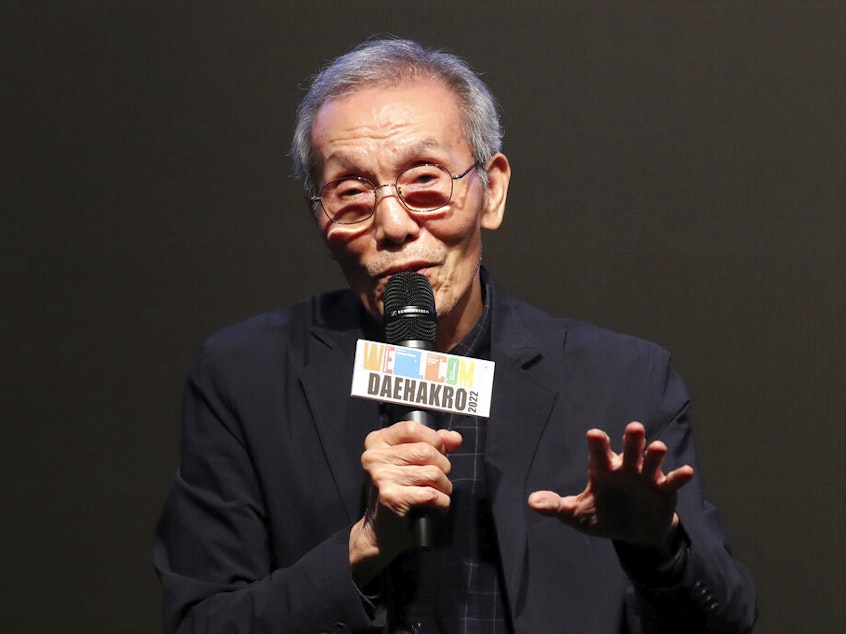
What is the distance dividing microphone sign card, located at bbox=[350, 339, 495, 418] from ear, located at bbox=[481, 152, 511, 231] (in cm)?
68

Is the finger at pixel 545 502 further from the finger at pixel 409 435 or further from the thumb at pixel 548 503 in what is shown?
the finger at pixel 409 435

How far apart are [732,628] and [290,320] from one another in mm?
954

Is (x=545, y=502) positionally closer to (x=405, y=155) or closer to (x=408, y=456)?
(x=408, y=456)

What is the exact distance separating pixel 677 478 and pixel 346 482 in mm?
634

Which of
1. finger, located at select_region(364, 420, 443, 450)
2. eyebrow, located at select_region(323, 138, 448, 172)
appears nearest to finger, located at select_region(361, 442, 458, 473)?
finger, located at select_region(364, 420, 443, 450)

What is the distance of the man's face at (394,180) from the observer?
7.16ft

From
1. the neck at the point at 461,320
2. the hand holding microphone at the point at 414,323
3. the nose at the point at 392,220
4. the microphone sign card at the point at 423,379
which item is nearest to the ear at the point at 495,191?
the neck at the point at 461,320

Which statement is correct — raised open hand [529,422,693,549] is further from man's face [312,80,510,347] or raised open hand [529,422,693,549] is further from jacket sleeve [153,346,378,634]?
man's face [312,80,510,347]

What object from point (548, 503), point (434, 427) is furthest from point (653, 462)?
point (434, 427)

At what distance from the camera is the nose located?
2.16 m

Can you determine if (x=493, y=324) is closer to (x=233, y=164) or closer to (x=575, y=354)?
(x=575, y=354)

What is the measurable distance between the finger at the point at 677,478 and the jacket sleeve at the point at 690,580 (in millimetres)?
158

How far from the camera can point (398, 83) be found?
89.6 inches

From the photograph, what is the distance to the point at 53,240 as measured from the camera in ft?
9.83
